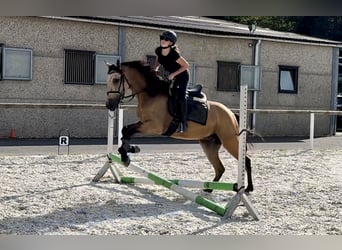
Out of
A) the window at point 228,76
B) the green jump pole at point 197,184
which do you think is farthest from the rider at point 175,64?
the window at point 228,76

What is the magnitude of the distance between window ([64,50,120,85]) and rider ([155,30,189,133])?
8.88 meters

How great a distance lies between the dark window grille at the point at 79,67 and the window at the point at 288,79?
7.23 metres

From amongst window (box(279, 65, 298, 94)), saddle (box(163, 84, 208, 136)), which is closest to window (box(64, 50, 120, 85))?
window (box(279, 65, 298, 94))

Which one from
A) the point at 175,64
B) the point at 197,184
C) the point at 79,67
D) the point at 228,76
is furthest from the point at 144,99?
the point at 228,76

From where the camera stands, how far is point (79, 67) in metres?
14.0

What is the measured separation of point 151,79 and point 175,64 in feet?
1.25

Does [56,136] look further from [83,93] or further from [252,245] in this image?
[252,245]

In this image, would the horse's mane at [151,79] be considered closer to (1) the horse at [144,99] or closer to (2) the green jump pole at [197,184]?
(1) the horse at [144,99]

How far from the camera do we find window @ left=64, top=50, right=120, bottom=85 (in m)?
13.8

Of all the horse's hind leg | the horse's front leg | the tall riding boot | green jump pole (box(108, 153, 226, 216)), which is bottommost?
green jump pole (box(108, 153, 226, 216))

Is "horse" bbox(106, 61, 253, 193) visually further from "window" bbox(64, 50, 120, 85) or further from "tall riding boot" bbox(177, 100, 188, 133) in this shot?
"window" bbox(64, 50, 120, 85)

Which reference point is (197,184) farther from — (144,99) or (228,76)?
(228,76)

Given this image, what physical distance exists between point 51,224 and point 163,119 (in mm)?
1866

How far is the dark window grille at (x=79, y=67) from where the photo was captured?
1376cm
